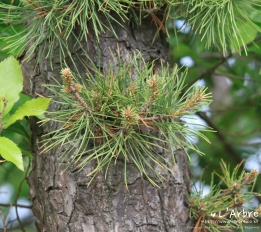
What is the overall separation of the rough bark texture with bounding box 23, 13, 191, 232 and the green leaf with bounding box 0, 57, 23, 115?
105 millimetres

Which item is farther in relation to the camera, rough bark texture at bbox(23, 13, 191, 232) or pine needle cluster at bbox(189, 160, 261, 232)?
pine needle cluster at bbox(189, 160, 261, 232)

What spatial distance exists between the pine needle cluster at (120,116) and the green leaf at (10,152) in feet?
0.27

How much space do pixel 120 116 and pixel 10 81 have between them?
314 millimetres

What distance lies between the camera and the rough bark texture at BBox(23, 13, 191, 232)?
3.79ft

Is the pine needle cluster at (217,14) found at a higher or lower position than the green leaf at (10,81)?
higher

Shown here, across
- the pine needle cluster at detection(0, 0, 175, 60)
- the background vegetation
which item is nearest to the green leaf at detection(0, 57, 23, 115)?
the pine needle cluster at detection(0, 0, 175, 60)

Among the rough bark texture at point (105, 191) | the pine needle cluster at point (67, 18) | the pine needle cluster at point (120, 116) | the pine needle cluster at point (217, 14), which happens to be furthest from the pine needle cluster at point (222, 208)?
the pine needle cluster at point (67, 18)

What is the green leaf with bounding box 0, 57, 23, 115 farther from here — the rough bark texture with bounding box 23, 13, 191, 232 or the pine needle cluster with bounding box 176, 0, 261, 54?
the pine needle cluster with bounding box 176, 0, 261, 54

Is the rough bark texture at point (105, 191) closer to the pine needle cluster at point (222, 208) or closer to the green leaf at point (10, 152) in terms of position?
the pine needle cluster at point (222, 208)

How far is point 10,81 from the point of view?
1.18 meters

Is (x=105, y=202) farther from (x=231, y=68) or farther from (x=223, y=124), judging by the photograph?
(x=223, y=124)

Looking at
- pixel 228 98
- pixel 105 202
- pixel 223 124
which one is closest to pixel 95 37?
pixel 105 202

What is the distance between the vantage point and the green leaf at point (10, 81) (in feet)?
3.84

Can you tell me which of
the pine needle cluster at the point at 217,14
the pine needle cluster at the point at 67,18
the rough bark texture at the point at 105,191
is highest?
the pine needle cluster at the point at 217,14
